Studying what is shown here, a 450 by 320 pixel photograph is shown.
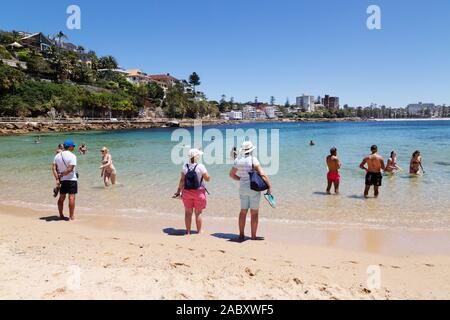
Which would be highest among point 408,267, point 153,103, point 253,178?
point 153,103

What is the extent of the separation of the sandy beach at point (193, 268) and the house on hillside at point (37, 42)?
11297cm

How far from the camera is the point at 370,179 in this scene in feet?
33.0

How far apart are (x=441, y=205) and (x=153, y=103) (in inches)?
4400

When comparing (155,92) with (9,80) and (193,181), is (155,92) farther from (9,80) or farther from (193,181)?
(193,181)

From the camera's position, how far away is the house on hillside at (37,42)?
10144 centimetres

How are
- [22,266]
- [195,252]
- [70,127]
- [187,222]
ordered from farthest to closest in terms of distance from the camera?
1. [70,127]
2. [187,222]
3. [195,252]
4. [22,266]

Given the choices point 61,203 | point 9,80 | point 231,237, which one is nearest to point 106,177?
point 61,203

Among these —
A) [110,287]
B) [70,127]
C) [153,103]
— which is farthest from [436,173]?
[153,103]

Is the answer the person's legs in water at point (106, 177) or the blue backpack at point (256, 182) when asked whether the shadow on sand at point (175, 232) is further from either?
the person's legs in water at point (106, 177)

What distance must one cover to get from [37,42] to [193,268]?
119337 mm

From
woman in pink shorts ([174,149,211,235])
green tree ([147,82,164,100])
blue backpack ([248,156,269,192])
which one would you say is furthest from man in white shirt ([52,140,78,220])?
green tree ([147,82,164,100])

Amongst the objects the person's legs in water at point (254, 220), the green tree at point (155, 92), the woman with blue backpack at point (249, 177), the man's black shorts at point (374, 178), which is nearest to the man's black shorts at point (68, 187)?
the woman with blue backpack at point (249, 177)

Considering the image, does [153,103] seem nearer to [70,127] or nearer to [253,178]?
[70,127]

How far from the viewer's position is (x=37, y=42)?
104250 mm
